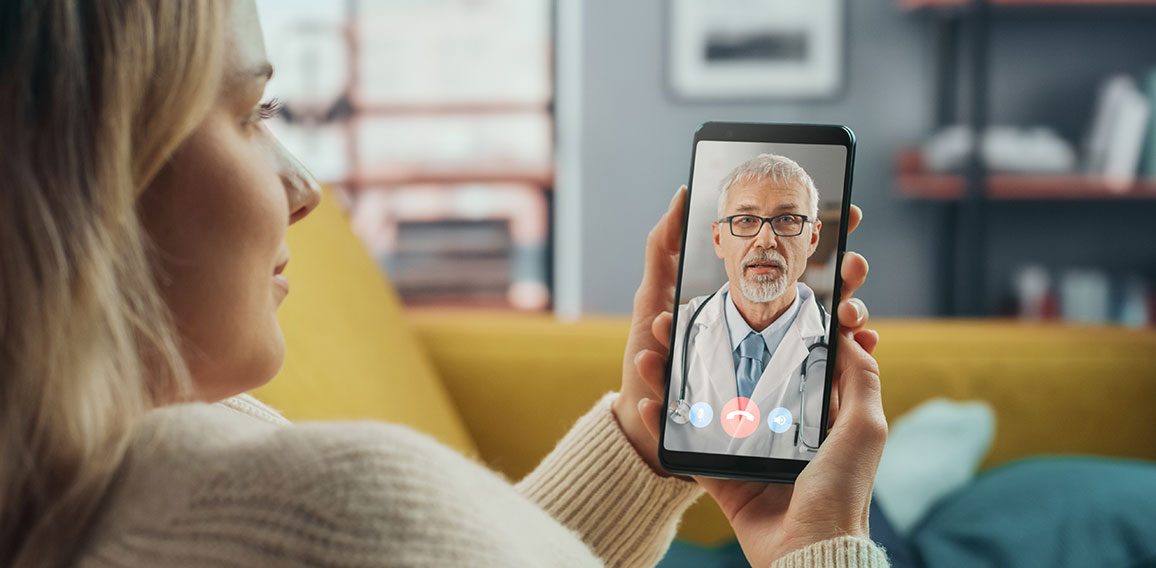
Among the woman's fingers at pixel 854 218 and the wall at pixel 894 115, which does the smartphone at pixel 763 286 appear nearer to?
the woman's fingers at pixel 854 218

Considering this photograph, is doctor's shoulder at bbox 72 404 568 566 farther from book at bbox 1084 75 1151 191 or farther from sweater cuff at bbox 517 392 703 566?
book at bbox 1084 75 1151 191

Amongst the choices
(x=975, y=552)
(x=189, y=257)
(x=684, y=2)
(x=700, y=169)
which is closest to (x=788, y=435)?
(x=700, y=169)

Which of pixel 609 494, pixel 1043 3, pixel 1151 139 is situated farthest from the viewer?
pixel 1043 3

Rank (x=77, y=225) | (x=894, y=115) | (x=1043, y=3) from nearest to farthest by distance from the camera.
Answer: (x=77, y=225) → (x=1043, y=3) → (x=894, y=115)

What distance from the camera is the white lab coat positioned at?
1.03 feet

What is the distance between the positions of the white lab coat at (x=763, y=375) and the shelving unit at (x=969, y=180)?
183cm

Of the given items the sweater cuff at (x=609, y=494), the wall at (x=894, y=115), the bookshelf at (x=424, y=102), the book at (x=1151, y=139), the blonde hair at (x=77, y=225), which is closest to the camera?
the blonde hair at (x=77, y=225)

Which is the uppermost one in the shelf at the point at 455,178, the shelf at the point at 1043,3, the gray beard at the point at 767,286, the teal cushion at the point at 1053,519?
the shelf at the point at 1043,3

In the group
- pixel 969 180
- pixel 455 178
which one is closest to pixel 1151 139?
pixel 969 180

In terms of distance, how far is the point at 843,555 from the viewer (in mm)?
353

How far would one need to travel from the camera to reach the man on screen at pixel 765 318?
311 mm

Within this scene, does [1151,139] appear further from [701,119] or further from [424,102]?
[424,102]

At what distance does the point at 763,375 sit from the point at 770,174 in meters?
0.07

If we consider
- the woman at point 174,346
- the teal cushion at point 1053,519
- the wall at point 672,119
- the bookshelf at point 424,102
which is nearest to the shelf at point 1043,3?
the wall at point 672,119
